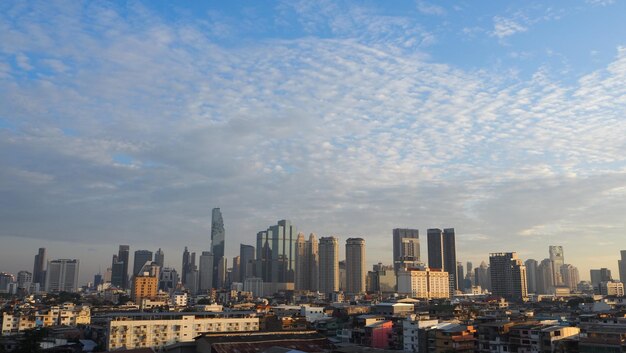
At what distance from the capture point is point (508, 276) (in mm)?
162375

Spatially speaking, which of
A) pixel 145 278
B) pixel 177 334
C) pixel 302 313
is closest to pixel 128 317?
pixel 177 334

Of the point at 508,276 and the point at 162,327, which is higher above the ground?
the point at 508,276

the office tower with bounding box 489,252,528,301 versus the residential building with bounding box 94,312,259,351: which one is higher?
the office tower with bounding box 489,252,528,301

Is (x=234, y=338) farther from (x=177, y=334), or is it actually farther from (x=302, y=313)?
(x=302, y=313)

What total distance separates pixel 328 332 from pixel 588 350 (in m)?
34.4

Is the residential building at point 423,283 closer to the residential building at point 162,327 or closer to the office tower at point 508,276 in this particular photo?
the office tower at point 508,276

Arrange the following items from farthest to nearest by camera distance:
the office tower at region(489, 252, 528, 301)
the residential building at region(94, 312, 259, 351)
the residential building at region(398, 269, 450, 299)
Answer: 1. the residential building at region(398, 269, 450, 299)
2. the office tower at region(489, 252, 528, 301)
3. the residential building at region(94, 312, 259, 351)

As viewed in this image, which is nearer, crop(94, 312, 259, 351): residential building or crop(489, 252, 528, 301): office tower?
crop(94, 312, 259, 351): residential building

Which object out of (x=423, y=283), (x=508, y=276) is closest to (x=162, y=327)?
(x=423, y=283)

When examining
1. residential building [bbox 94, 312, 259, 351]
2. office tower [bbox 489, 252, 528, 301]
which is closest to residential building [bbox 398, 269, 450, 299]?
office tower [bbox 489, 252, 528, 301]

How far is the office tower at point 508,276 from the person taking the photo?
159m

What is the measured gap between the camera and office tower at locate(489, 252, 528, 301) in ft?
522

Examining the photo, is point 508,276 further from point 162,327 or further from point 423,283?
point 162,327

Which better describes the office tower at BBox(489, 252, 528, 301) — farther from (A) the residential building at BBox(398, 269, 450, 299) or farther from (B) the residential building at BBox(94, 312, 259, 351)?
(B) the residential building at BBox(94, 312, 259, 351)
